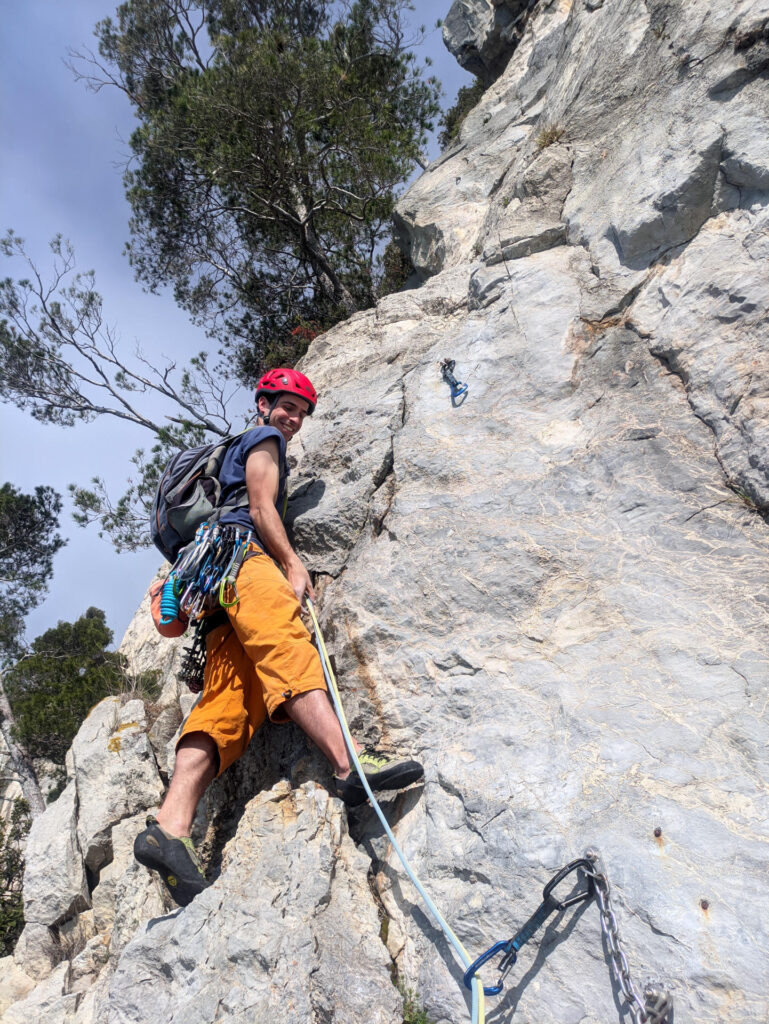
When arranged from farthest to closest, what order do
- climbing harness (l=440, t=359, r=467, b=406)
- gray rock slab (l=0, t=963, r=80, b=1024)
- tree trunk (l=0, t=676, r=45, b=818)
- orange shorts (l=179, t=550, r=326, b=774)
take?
tree trunk (l=0, t=676, r=45, b=818)
climbing harness (l=440, t=359, r=467, b=406)
gray rock slab (l=0, t=963, r=80, b=1024)
orange shorts (l=179, t=550, r=326, b=774)

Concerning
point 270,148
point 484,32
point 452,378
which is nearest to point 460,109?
point 484,32

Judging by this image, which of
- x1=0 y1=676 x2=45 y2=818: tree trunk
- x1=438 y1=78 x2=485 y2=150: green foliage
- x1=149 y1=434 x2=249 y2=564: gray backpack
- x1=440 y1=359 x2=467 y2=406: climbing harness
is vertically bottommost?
x1=149 y1=434 x2=249 y2=564: gray backpack

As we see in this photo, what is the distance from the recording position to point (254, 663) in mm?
3189

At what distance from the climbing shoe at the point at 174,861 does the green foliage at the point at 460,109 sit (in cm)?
1218

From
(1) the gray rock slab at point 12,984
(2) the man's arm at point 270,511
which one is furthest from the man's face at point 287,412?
(1) the gray rock slab at point 12,984

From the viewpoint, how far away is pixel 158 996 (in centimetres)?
252

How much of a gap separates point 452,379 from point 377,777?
2543mm

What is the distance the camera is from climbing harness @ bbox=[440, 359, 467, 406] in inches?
168

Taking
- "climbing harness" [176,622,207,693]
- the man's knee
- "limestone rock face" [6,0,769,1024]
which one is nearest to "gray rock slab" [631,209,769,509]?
"limestone rock face" [6,0,769,1024]

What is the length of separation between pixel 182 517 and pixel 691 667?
2.64 meters

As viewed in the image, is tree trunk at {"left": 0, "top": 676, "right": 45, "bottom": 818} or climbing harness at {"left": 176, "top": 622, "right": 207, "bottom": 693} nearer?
climbing harness at {"left": 176, "top": 622, "right": 207, "bottom": 693}

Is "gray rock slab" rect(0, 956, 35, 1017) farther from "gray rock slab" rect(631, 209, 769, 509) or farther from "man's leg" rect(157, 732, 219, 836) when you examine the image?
"gray rock slab" rect(631, 209, 769, 509)

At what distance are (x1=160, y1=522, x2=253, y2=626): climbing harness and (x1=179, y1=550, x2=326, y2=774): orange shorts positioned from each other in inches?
2.9

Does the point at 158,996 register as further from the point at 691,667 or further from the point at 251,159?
the point at 251,159
